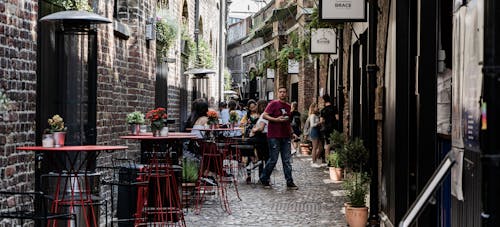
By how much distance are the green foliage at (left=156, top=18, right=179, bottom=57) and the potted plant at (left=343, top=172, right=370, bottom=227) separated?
6380mm

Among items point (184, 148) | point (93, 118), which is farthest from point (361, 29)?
point (93, 118)

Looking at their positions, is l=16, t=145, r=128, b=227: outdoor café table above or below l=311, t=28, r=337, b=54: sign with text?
below

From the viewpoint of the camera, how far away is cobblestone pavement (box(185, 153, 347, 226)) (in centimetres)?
985

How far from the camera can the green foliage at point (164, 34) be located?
48.0 feet

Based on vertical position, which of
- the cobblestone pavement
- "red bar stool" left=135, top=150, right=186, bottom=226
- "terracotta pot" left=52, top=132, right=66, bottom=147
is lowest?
the cobblestone pavement

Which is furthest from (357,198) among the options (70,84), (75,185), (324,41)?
(324,41)

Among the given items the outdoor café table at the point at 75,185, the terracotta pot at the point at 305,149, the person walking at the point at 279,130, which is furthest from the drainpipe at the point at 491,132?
the terracotta pot at the point at 305,149

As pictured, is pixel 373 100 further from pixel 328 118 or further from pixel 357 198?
pixel 328 118

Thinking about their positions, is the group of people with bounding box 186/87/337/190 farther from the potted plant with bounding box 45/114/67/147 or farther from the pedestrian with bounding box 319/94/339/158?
the potted plant with bounding box 45/114/67/147

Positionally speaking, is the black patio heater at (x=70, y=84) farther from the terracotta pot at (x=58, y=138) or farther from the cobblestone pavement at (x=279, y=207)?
the cobblestone pavement at (x=279, y=207)

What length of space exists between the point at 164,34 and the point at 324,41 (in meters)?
3.99

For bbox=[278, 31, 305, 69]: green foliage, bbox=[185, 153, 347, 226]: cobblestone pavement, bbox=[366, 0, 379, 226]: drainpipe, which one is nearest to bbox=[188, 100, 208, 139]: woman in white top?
bbox=[185, 153, 347, 226]: cobblestone pavement

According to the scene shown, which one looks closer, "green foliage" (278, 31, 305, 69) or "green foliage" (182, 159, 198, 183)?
"green foliage" (182, 159, 198, 183)

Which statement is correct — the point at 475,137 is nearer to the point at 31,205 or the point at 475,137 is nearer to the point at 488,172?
the point at 488,172
